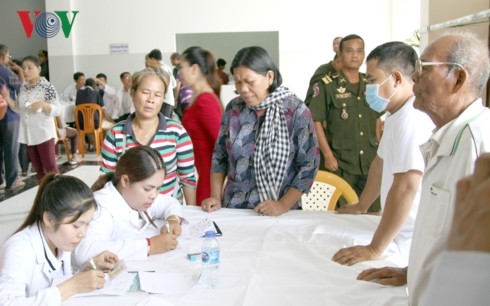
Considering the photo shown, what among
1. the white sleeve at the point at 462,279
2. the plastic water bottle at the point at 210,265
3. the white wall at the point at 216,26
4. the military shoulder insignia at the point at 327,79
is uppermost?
the white wall at the point at 216,26

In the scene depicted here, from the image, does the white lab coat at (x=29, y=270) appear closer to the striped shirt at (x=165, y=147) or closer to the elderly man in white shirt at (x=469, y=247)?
the striped shirt at (x=165, y=147)

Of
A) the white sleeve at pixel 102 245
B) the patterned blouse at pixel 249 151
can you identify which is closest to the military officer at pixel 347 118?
the patterned blouse at pixel 249 151

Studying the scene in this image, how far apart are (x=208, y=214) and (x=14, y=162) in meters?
4.14

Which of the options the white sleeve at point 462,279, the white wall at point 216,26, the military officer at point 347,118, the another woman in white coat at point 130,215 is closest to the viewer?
the white sleeve at point 462,279

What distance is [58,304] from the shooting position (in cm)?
144

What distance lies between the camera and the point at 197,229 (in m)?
2.15

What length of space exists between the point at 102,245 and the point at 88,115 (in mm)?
6292

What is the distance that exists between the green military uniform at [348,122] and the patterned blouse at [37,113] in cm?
290

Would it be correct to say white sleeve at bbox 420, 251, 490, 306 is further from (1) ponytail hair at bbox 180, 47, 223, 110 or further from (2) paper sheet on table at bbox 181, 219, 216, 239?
(1) ponytail hair at bbox 180, 47, 223, 110

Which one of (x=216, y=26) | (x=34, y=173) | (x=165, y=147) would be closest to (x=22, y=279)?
(x=165, y=147)

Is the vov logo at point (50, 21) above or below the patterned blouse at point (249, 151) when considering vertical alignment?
above

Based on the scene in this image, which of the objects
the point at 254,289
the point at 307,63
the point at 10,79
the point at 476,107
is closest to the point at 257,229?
the point at 254,289

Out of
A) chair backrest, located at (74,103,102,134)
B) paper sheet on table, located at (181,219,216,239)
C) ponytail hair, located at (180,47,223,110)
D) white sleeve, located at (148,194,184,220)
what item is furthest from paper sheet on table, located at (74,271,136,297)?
chair backrest, located at (74,103,102,134)

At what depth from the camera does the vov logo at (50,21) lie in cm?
948
